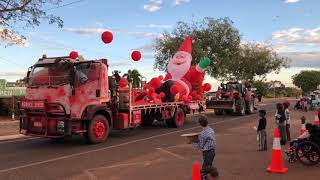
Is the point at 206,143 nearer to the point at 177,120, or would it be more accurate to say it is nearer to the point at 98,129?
the point at 98,129

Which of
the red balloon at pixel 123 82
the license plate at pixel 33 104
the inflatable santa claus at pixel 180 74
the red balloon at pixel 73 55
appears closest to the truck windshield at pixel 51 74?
the red balloon at pixel 73 55

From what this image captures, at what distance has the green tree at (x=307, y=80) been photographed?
4963 inches

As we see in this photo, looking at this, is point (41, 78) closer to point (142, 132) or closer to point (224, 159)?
point (142, 132)

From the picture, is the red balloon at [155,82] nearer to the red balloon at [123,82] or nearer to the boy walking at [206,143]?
the red balloon at [123,82]

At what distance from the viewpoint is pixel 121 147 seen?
14.9 metres

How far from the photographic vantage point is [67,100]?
15078 mm

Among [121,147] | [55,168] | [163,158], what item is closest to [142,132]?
[121,147]

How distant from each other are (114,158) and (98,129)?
349 centimetres

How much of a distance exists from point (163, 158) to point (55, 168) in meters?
3.01

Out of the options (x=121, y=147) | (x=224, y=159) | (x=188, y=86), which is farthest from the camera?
(x=188, y=86)

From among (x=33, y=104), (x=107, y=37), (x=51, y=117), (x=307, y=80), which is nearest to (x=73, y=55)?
(x=107, y=37)

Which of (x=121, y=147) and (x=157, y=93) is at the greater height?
(x=157, y=93)

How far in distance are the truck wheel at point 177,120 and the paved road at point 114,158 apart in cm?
321

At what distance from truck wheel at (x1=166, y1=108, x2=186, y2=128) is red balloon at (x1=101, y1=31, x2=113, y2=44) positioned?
289 inches
